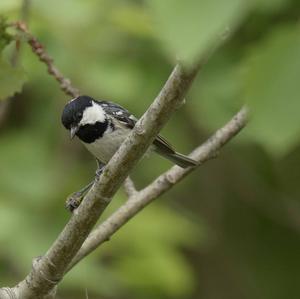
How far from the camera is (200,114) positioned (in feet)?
12.5

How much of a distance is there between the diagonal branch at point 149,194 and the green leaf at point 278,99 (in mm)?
1513

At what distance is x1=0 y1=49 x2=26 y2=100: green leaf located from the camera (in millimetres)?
2232

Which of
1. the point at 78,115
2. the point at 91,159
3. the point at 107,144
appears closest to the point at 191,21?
the point at 107,144

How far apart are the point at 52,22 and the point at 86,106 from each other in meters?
1.00

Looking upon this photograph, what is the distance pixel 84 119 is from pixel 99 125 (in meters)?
0.09

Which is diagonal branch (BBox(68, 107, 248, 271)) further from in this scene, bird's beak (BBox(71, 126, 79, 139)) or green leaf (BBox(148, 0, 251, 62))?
green leaf (BBox(148, 0, 251, 62))

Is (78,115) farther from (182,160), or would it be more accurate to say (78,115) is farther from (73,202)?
(73,202)

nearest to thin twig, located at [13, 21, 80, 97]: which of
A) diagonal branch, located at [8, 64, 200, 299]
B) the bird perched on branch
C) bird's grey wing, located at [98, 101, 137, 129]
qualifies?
the bird perched on branch

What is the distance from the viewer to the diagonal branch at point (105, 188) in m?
1.42

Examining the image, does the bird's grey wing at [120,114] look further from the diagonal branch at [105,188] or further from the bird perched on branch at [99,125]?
the diagonal branch at [105,188]

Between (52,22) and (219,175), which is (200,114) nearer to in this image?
(52,22)

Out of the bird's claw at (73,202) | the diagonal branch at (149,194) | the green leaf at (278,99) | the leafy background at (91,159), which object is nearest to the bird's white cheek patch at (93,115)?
the leafy background at (91,159)

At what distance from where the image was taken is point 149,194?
2.37 metres

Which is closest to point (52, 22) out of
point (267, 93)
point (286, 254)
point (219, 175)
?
point (219, 175)
